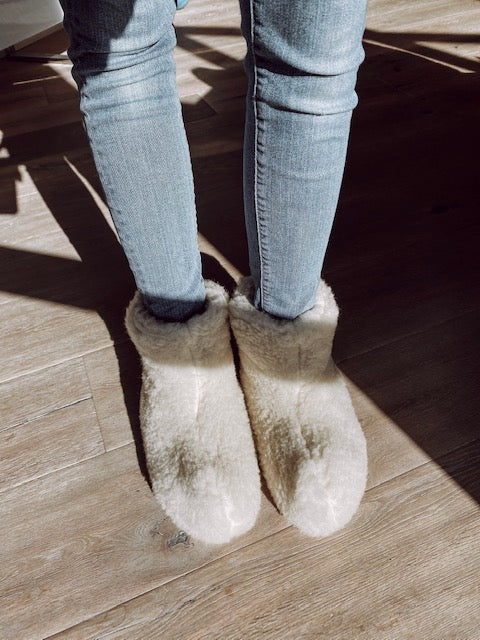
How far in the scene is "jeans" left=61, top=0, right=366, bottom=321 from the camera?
1.41 feet

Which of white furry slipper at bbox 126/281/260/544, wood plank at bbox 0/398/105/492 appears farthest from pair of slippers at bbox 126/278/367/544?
wood plank at bbox 0/398/105/492

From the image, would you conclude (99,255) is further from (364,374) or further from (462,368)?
(462,368)

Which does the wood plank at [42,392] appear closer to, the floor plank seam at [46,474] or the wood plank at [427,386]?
the floor plank seam at [46,474]

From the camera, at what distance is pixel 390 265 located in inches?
37.0

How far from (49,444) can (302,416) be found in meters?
0.37

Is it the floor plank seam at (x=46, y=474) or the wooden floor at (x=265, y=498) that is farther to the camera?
A: the floor plank seam at (x=46, y=474)

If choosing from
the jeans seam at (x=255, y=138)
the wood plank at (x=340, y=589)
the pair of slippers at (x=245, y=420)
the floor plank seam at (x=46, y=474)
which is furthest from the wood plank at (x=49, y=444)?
the jeans seam at (x=255, y=138)

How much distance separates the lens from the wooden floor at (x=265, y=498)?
0.55 meters

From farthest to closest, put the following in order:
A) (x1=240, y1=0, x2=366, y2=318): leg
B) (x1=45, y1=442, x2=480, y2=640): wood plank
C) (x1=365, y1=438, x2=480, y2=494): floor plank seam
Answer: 1. (x1=365, y1=438, x2=480, y2=494): floor plank seam
2. (x1=45, y1=442, x2=480, y2=640): wood plank
3. (x1=240, y1=0, x2=366, y2=318): leg

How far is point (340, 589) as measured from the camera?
0.55 meters

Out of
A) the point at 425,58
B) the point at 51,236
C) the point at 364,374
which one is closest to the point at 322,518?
the point at 364,374

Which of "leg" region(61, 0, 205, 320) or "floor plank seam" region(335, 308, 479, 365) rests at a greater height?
"leg" region(61, 0, 205, 320)

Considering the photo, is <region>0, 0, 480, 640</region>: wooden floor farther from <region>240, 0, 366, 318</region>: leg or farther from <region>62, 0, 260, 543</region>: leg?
<region>240, 0, 366, 318</region>: leg

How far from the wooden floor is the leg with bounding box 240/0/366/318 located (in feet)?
0.92
